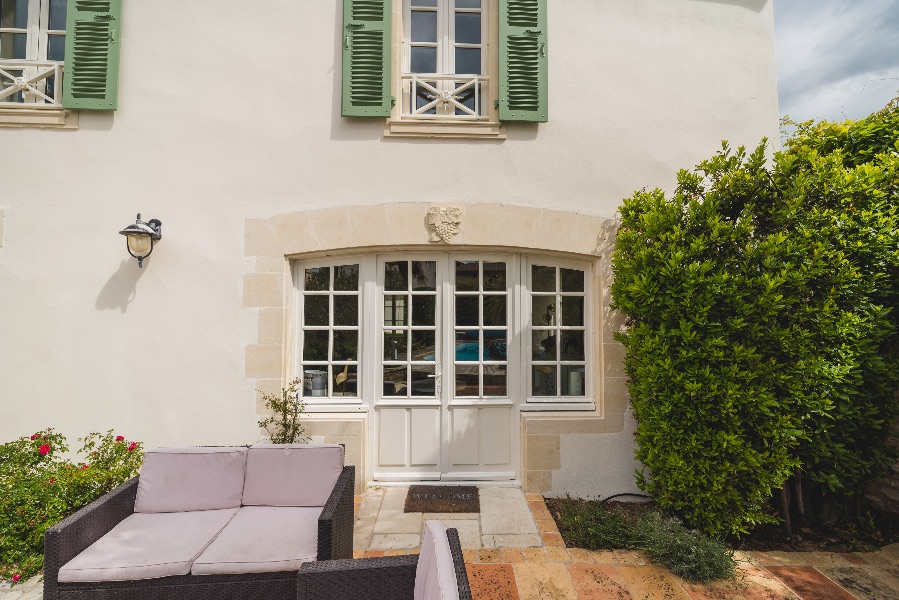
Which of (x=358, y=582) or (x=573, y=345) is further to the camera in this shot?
(x=573, y=345)

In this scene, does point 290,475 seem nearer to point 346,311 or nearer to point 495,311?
point 346,311

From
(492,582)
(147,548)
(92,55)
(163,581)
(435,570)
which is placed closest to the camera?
(435,570)

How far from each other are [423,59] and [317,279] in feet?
7.52

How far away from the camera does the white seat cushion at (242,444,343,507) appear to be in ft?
9.11

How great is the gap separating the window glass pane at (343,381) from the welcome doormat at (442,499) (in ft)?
3.39

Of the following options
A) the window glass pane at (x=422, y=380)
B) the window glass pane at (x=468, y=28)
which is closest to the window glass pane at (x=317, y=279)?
the window glass pane at (x=422, y=380)

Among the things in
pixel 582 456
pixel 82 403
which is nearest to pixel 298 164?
pixel 82 403

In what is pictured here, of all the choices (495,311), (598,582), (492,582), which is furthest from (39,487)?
(598,582)

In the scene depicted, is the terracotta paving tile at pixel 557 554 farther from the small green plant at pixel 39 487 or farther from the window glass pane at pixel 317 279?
the small green plant at pixel 39 487

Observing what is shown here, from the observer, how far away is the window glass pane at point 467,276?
404 cm

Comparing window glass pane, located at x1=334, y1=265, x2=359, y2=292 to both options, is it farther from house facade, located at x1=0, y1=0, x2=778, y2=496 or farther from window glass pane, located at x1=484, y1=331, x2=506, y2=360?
window glass pane, located at x1=484, y1=331, x2=506, y2=360

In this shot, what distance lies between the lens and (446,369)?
13.1 feet

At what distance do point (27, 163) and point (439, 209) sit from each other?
3.57 metres

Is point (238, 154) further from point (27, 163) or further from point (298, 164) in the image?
point (27, 163)
